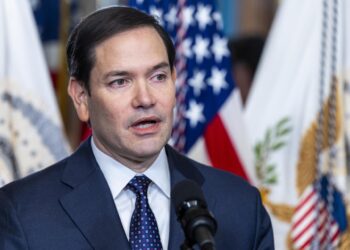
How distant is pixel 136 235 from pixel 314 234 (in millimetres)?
1891

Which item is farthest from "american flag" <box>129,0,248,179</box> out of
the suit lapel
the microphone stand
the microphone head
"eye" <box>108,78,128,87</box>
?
the microphone stand

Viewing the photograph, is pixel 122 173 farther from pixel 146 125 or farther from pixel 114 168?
pixel 146 125

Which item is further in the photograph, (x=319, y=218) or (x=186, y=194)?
(x=319, y=218)

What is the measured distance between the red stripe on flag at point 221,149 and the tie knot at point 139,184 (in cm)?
169

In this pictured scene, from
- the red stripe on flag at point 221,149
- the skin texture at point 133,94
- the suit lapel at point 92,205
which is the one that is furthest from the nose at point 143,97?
the red stripe on flag at point 221,149

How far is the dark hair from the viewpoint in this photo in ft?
10.7

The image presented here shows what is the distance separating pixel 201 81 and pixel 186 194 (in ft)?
7.31

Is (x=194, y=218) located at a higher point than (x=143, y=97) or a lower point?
lower

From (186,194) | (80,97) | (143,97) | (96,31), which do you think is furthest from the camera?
(80,97)

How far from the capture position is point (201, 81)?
4996 millimetres

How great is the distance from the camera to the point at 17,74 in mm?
4559

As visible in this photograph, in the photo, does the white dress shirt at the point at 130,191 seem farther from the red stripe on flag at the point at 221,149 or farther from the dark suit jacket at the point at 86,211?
the red stripe on flag at the point at 221,149

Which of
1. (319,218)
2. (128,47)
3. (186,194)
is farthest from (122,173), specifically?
(319,218)

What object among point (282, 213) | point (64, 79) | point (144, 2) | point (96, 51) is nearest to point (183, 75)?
point (144, 2)
